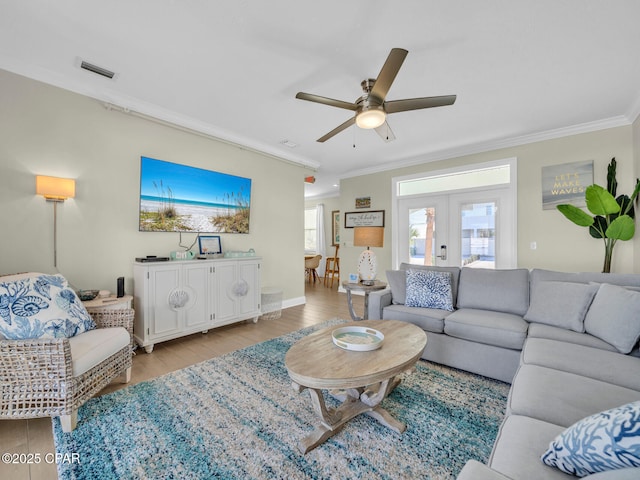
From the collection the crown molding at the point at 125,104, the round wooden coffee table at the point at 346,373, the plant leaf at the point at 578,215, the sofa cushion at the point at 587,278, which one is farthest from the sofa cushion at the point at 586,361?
the crown molding at the point at 125,104

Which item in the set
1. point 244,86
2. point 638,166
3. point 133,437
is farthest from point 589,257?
point 133,437

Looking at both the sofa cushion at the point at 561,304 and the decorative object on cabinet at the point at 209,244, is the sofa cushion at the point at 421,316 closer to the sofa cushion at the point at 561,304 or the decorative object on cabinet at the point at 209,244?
the sofa cushion at the point at 561,304

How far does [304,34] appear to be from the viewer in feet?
6.55

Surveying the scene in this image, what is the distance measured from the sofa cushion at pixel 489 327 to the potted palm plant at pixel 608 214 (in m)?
1.74

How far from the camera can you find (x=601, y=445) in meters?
0.69

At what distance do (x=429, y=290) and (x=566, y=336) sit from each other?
1081 mm

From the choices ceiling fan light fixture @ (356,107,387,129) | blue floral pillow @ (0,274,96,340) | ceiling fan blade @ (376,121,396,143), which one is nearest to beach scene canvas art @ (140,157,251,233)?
blue floral pillow @ (0,274,96,340)

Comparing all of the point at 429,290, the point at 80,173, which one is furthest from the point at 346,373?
the point at 80,173

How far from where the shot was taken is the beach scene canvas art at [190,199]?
10.3ft

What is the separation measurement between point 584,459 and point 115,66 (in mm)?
3682

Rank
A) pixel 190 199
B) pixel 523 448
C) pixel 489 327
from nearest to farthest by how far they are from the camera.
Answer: pixel 523 448 → pixel 489 327 → pixel 190 199

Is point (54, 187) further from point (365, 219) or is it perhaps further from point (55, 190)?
point (365, 219)

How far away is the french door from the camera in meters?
4.18

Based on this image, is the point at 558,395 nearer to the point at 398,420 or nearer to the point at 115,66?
the point at 398,420
